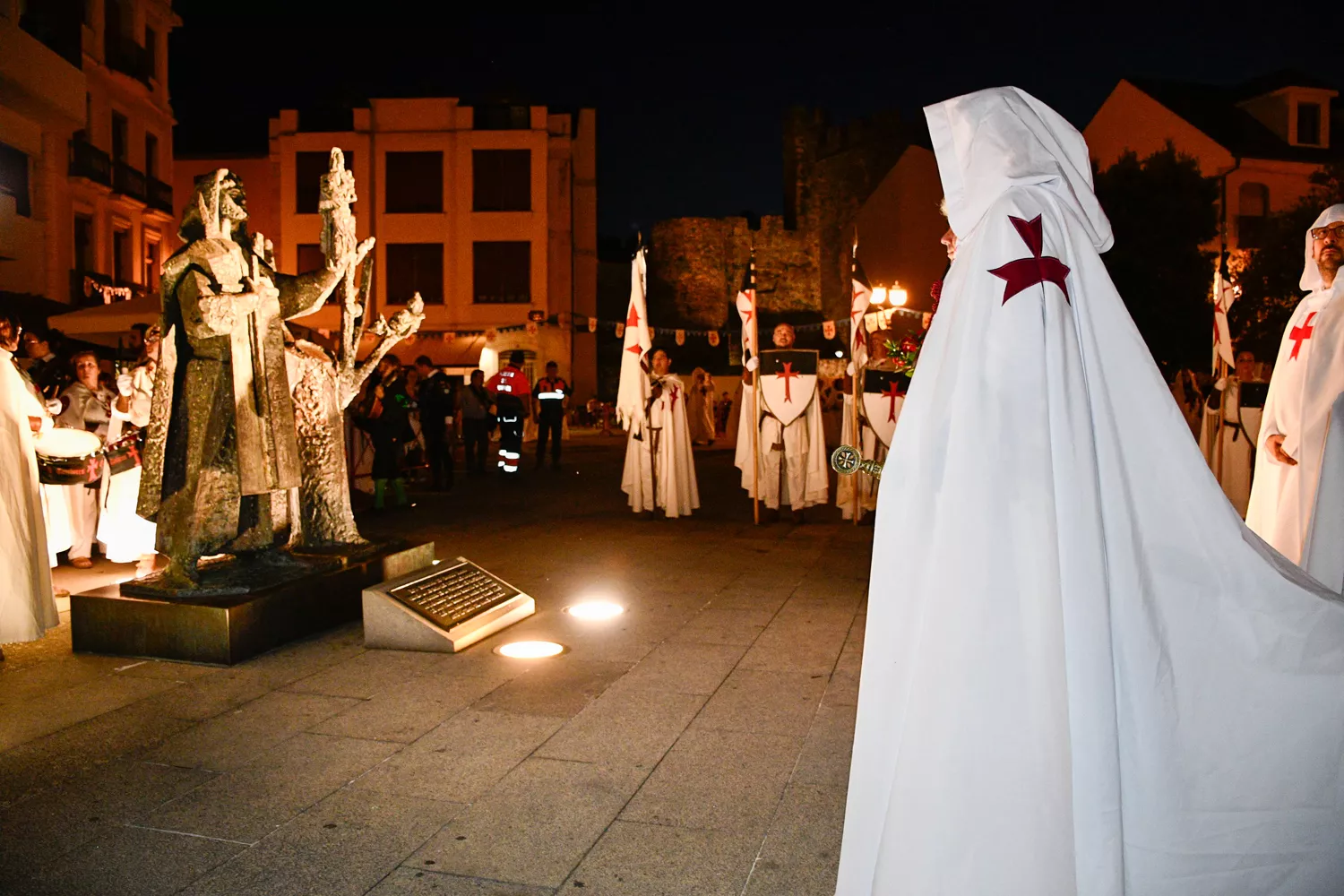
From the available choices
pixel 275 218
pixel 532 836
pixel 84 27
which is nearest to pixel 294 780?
pixel 532 836

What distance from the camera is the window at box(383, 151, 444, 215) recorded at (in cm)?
3475

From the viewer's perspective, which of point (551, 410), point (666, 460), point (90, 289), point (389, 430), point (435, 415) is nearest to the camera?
point (666, 460)

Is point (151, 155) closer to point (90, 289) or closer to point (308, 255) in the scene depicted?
point (308, 255)

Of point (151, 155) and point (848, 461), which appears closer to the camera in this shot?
point (848, 461)

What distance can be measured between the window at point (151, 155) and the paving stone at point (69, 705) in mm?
Result: 28723

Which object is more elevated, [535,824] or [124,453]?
[124,453]

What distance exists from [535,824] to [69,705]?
2678 millimetres

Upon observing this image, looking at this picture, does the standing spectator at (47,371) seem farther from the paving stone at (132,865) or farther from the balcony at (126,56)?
the balcony at (126,56)

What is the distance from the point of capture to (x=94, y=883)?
2.94 meters

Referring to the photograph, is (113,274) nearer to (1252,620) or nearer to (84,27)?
(84,27)

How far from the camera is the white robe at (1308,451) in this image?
4.29 metres

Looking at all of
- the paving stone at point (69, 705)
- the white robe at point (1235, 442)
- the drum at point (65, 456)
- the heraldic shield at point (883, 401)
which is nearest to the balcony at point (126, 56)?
the drum at point (65, 456)

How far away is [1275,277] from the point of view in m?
24.9

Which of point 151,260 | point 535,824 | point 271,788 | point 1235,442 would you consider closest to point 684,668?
point 535,824
